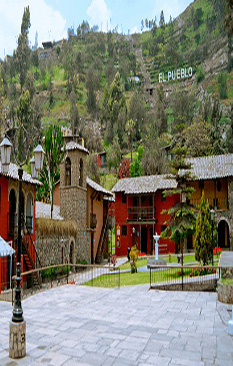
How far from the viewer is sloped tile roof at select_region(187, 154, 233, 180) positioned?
104ft

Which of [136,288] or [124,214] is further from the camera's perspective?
[124,214]

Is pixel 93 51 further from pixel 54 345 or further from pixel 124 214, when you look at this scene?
pixel 54 345

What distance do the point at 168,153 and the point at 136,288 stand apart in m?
42.0

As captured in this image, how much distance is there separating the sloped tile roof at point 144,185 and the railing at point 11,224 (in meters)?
17.0

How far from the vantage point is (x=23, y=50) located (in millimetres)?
106812

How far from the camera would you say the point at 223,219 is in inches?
1252

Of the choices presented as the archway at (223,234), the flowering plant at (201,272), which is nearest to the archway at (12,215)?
the flowering plant at (201,272)

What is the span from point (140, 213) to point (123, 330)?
2625cm

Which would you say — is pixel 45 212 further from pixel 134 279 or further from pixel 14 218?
pixel 134 279

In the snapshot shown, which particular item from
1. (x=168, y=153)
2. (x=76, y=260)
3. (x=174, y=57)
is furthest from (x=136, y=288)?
(x=174, y=57)

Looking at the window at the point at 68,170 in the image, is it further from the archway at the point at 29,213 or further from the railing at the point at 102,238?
the archway at the point at 29,213

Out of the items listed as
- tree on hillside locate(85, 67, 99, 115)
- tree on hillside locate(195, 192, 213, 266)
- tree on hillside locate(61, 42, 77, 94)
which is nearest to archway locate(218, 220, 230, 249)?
tree on hillside locate(195, 192, 213, 266)

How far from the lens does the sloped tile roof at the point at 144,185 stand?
113ft

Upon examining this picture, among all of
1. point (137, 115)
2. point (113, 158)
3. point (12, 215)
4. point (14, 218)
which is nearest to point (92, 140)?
point (137, 115)
